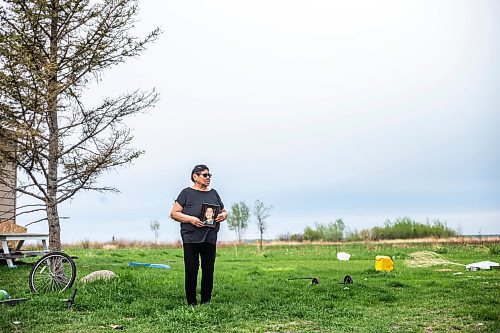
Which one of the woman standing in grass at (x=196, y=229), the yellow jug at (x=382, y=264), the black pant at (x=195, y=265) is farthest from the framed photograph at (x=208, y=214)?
the yellow jug at (x=382, y=264)

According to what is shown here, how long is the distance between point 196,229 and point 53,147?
5.65m

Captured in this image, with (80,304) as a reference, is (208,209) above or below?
above

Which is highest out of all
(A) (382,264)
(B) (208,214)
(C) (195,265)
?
(B) (208,214)

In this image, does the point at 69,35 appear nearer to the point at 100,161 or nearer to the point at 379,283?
the point at 100,161

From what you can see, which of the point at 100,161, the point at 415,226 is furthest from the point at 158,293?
the point at 415,226

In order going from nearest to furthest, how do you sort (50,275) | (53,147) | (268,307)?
Answer: (268,307) → (50,275) → (53,147)

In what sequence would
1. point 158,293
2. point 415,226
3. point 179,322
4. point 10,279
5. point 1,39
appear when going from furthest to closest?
point 415,226 < point 10,279 < point 1,39 < point 158,293 < point 179,322

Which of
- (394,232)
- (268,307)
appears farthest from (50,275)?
(394,232)

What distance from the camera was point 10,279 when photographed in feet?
51.4

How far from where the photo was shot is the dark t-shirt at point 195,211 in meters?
10.1

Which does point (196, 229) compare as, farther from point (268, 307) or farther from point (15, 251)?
point (15, 251)

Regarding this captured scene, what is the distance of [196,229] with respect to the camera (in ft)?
33.2

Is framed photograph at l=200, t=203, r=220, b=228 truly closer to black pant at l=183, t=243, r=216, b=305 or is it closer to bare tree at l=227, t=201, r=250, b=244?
black pant at l=183, t=243, r=216, b=305

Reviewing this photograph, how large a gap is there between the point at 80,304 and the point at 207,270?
2.28 m
